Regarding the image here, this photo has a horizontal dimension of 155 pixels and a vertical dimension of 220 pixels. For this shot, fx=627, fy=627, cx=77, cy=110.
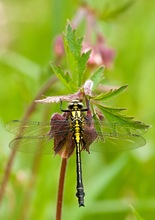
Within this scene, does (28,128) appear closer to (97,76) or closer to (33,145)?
(33,145)

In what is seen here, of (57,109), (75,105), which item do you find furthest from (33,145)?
(57,109)

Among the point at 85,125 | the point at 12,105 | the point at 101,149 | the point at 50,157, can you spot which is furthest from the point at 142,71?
the point at 85,125

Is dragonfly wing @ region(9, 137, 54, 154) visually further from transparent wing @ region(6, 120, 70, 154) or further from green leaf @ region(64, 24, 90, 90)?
green leaf @ region(64, 24, 90, 90)

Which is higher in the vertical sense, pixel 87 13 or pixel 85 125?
pixel 87 13

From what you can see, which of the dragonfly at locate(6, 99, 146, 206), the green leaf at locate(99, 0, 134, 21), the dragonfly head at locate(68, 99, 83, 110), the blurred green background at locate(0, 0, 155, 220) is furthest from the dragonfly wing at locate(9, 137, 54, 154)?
the green leaf at locate(99, 0, 134, 21)

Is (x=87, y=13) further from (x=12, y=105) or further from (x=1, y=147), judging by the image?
(x=12, y=105)
